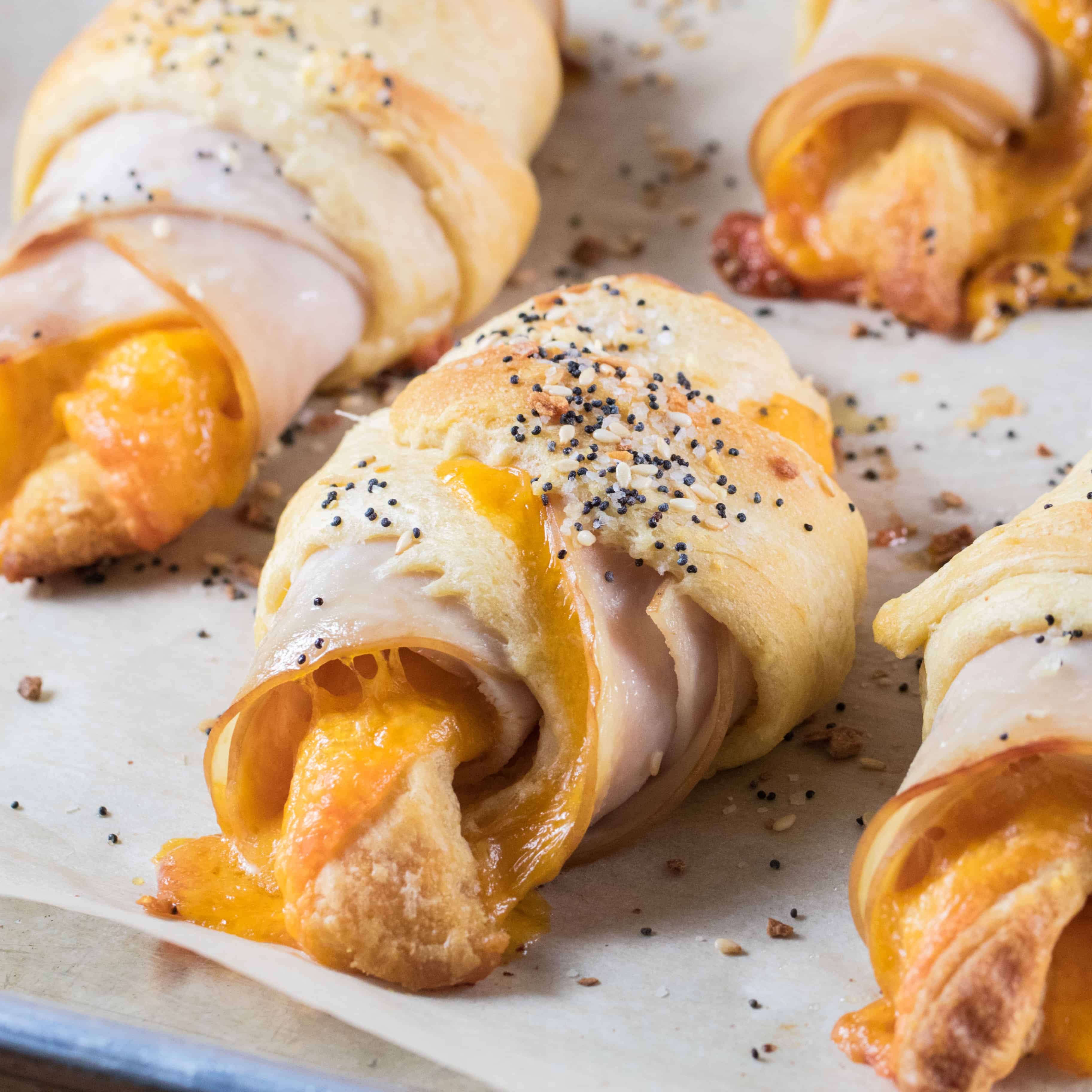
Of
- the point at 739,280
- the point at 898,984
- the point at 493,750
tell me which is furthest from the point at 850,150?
the point at 898,984

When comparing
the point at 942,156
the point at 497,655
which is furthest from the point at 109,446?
the point at 942,156

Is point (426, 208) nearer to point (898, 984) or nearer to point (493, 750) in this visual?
point (493, 750)

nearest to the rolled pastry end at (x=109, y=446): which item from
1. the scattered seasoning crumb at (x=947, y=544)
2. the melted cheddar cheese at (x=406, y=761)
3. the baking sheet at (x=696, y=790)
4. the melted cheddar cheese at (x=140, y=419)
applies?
the melted cheddar cheese at (x=140, y=419)

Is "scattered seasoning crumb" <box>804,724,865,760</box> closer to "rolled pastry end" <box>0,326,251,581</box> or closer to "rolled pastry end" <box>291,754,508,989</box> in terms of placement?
"rolled pastry end" <box>291,754,508,989</box>

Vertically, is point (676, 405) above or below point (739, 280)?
above

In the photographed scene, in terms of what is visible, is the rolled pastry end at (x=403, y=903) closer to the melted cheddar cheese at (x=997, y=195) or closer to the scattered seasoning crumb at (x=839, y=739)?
the scattered seasoning crumb at (x=839, y=739)

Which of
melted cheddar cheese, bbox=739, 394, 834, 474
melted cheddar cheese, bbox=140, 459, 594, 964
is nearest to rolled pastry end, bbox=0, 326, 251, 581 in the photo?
melted cheddar cheese, bbox=140, 459, 594, 964

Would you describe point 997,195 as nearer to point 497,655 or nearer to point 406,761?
point 497,655
